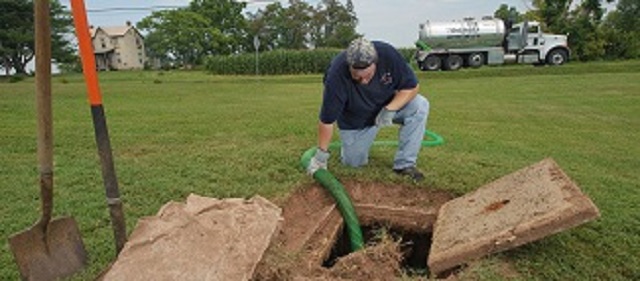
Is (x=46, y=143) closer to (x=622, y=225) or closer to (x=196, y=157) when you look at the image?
(x=196, y=157)

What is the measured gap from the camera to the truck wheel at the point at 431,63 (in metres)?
20.9

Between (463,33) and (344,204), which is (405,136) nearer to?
(344,204)

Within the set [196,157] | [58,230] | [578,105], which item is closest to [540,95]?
[578,105]

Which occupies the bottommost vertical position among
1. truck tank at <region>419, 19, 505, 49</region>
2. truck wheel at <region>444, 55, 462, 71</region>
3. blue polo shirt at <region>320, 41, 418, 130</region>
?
truck wheel at <region>444, 55, 462, 71</region>

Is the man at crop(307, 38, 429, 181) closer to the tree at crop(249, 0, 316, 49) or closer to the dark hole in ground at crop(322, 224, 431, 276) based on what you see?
the dark hole in ground at crop(322, 224, 431, 276)

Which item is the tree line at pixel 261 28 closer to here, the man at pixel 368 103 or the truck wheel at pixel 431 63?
the truck wheel at pixel 431 63

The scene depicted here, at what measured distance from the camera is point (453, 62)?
69.8 ft

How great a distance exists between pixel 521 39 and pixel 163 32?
38380mm

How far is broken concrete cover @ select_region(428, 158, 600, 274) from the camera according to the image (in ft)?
7.59

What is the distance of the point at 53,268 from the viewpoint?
225 centimetres

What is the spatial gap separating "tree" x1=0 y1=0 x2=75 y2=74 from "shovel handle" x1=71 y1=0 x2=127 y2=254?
28.6 metres

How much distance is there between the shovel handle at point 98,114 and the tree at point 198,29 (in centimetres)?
4555

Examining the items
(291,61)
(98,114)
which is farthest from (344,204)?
(291,61)

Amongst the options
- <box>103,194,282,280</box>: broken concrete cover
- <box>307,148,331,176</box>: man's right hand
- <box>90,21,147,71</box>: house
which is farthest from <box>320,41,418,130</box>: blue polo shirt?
<box>90,21,147,71</box>: house
